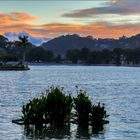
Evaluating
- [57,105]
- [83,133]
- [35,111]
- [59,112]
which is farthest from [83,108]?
[35,111]

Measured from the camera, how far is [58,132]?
122 feet

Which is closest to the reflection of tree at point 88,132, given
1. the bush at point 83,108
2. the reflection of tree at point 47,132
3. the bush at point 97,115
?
the bush at point 97,115

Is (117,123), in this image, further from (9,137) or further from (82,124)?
(9,137)

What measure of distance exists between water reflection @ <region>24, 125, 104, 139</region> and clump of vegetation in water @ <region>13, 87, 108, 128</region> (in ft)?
2.54


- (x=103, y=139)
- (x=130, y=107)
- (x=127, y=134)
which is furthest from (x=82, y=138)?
(x=130, y=107)

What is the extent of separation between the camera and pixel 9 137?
34750 millimetres

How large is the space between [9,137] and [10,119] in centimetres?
984

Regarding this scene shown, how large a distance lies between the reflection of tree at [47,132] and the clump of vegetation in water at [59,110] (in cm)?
83

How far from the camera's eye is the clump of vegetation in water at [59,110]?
3881 cm

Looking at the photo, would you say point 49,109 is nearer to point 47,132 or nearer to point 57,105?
point 57,105

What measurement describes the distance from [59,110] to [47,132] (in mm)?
2728

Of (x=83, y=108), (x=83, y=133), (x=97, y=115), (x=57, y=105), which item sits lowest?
(x=83, y=133)

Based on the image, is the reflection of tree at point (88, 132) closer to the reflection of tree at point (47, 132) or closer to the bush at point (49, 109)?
the reflection of tree at point (47, 132)

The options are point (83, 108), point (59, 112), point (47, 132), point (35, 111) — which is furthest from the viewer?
point (83, 108)
